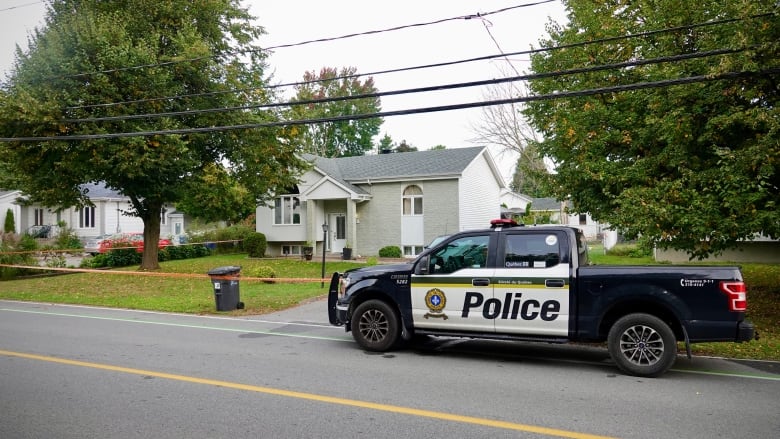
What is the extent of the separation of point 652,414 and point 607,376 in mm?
1609

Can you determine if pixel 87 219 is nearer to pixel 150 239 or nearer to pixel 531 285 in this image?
pixel 150 239

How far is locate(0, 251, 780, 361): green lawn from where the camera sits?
383 inches

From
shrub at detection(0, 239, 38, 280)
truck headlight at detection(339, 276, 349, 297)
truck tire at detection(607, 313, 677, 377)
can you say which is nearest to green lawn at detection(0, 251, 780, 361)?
shrub at detection(0, 239, 38, 280)

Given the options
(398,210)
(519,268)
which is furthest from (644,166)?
(398,210)

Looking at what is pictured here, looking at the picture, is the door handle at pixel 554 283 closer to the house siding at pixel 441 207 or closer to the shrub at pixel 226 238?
the house siding at pixel 441 207

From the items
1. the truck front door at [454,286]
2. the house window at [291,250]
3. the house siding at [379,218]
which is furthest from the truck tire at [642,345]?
the house window at [291,250]

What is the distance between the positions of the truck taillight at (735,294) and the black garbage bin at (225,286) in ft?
33.4

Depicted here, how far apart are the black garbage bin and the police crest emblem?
21.4ft

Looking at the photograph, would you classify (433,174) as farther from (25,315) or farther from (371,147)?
(371,147)

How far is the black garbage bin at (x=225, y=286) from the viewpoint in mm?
13289

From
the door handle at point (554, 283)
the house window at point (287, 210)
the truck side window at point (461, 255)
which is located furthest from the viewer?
the house window at point (287, 210)

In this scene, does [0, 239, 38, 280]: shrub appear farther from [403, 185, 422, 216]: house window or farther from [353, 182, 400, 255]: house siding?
[403, 185, 422, 216]: house window

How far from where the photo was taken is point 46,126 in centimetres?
1841

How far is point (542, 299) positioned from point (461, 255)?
4.43ft
